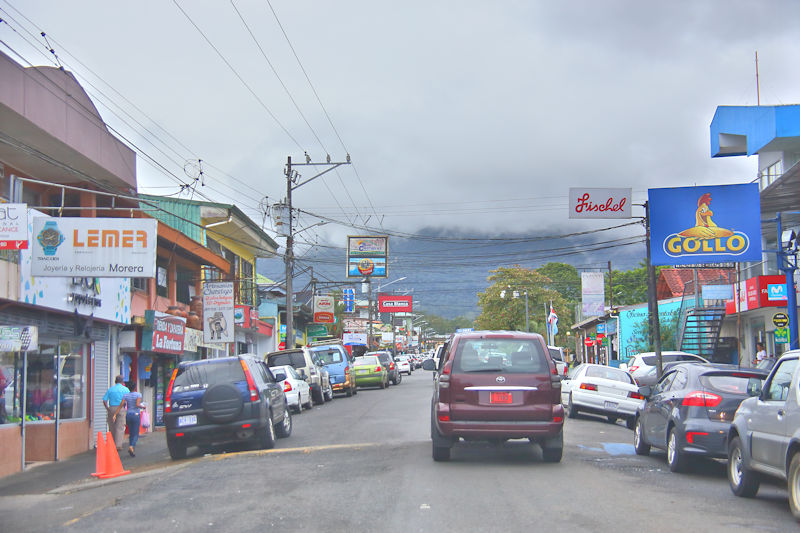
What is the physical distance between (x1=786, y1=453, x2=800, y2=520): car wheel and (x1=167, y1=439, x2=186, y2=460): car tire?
1097cm

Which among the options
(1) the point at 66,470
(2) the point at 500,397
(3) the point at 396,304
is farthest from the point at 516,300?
(2) the point at 500,397

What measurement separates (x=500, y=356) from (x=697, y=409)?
2776 mm

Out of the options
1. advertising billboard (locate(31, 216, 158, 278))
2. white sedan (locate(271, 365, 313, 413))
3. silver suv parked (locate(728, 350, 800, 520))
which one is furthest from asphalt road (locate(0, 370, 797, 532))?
white sedan (locate(271, 365, 313, 413))

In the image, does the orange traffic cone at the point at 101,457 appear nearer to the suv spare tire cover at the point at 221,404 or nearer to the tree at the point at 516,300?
the suv spare tire cover at the point at 221,404

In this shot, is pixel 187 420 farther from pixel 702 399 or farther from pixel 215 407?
pixel 702 399

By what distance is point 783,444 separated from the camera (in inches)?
327

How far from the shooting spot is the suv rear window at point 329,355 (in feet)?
Result: 117

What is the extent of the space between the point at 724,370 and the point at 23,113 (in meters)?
12.9

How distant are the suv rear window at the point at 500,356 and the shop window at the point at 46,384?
343 inches

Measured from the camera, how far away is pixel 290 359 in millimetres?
29875

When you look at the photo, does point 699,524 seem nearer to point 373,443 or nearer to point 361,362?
point 373,443

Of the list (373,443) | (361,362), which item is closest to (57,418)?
(373,443)

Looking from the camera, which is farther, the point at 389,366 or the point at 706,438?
the point at 389,366

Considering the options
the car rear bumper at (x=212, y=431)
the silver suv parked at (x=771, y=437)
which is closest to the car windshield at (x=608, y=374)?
the car rear bumper at (x=212, y=431)
